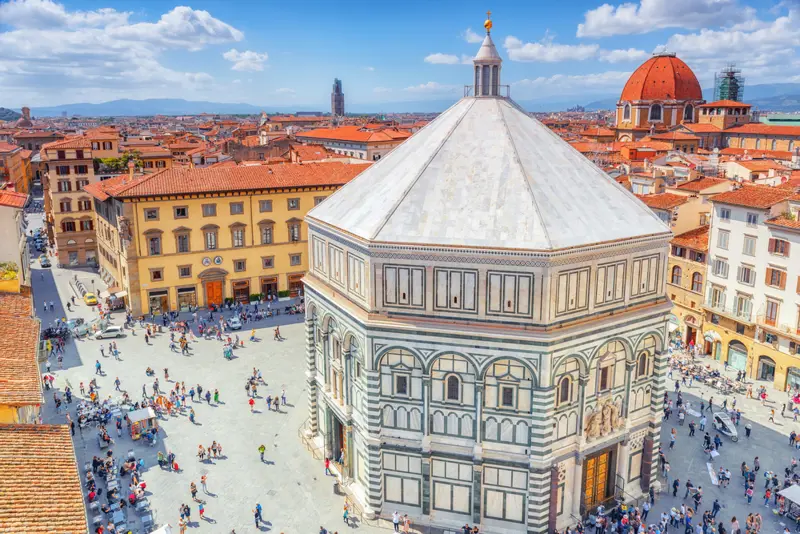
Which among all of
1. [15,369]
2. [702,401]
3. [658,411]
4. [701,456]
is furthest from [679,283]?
[15,369]

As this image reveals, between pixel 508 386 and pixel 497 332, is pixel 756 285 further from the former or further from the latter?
pixel 497 332

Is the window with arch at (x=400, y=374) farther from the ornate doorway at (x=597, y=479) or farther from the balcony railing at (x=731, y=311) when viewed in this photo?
the balcony railing at (x=731, y=311)

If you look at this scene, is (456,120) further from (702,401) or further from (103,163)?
(103,163)

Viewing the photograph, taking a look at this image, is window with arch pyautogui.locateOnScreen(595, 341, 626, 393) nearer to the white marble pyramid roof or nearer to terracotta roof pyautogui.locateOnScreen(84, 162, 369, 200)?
the white marble pyramid roof

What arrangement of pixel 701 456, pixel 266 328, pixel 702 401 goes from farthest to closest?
1. pixel 266 328
2. pixel 702 401
3. pixel 701 456

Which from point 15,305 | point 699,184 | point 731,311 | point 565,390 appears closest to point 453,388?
point 565,390

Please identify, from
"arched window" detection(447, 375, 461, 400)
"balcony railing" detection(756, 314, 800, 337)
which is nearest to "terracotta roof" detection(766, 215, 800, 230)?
"balcony railing" detection(756, 314, 800, 337)

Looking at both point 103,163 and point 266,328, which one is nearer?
point 266,328
